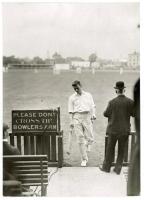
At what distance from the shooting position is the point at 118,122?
3.93 m

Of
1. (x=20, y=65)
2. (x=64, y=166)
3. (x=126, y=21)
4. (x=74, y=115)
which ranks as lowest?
(x=64, y=166)

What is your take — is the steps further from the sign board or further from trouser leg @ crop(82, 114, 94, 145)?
the sign board

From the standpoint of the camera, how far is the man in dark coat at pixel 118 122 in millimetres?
3875

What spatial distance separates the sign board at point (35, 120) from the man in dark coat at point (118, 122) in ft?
1.26

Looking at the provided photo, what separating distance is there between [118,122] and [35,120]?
583mm

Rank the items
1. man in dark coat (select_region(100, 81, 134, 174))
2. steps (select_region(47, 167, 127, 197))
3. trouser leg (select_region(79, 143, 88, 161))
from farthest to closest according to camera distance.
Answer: trouser leg (select_region(79, 143, 88, 161)) → man in dark coat (select_region(100, 81, 134, 174)) → steps (select_region(47, 167, 127, 197))

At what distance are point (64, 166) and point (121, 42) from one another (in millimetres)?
1060

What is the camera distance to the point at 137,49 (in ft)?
12.1

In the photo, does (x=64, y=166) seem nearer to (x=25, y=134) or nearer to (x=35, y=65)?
(x=25, y=134)

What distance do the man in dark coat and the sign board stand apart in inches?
15.1

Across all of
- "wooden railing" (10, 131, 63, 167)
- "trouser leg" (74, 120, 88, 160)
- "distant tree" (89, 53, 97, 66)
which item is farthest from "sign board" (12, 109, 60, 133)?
"distant tree" (89, 53, 97, 66)

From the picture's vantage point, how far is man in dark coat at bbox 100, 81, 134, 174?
3875mm

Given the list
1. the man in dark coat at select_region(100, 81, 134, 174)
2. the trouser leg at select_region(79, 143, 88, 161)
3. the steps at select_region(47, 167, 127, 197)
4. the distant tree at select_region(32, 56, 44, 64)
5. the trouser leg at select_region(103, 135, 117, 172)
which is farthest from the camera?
the trouser leg at select_region(79, 143, 88, 161)

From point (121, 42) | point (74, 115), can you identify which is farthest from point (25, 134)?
point (121, 42)
